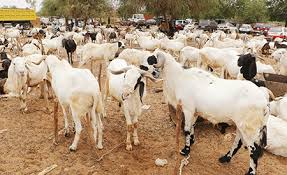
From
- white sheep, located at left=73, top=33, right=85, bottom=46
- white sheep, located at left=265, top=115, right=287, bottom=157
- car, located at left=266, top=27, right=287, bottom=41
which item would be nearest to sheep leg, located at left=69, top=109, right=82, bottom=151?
white sheep, located at left=265, top=115, right=287, bottom=157

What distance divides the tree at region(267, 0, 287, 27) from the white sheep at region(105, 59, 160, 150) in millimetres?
47339

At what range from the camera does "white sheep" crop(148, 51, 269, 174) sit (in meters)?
5.81

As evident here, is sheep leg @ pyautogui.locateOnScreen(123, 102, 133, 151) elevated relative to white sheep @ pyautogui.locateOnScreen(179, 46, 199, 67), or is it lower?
lower

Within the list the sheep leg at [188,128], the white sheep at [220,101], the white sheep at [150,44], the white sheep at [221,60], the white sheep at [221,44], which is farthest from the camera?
the white sheep at [221,44]

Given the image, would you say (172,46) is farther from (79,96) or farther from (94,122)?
(79,96)

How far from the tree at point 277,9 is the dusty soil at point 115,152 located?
153ft

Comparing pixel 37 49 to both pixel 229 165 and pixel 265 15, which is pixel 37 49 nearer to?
pixel 229 165

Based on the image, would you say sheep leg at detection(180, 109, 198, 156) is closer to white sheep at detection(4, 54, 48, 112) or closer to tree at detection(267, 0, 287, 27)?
white sheep at detection(4, 54, 48, 112)

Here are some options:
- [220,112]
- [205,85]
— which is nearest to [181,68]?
[205,85]

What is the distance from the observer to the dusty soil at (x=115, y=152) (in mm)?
6496

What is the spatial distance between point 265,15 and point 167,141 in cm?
4875

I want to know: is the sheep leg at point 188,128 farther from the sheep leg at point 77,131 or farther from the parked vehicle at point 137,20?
the parked vehicle at point 137,20

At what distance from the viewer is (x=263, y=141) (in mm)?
5906

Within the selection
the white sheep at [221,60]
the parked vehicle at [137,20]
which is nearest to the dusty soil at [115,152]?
the white sheep at [221,60]
